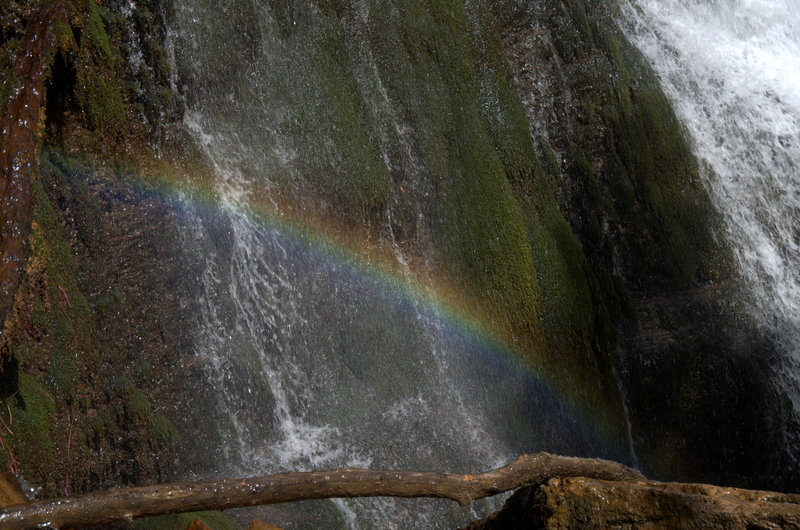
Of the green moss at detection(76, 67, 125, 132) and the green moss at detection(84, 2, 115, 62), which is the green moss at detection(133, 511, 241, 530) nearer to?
the green moss at detection(76, 67, 125, 132)

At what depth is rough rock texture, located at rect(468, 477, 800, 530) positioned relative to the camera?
8.16 ft

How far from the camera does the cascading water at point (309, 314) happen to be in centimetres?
507

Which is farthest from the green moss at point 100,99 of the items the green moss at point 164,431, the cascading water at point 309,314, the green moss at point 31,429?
the green moss at point 164,431

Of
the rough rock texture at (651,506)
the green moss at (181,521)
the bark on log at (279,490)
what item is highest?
the bark on log at (279,490)

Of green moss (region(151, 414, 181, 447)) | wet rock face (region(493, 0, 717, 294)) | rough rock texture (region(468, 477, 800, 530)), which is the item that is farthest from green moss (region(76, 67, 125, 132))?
rough rock texture (region(468, 477, 800, 530))

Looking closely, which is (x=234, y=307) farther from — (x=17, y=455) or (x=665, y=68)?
(x=665, y=68)

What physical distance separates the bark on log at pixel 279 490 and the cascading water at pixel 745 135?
13.0 ft

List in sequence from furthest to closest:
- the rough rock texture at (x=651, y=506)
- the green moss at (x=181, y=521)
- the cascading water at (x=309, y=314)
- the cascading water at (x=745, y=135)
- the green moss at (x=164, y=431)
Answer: the cascading water at (x=745, y=135), the cascading water at (x=309, y=314), the green moss at (x=164, y=431), the green moss at (x=181, y=521), the rough rock texture at (x=651, y=506)

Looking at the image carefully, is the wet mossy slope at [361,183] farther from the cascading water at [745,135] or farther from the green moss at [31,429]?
the cascading water at [745,135]

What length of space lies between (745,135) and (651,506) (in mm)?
5241

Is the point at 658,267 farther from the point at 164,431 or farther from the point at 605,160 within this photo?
the point at 164,431

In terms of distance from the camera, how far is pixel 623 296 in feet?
21.3

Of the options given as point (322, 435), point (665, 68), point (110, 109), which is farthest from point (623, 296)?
point (110, 109)

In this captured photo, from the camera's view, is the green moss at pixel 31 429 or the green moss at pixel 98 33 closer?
the green moss at pixel 31 429
